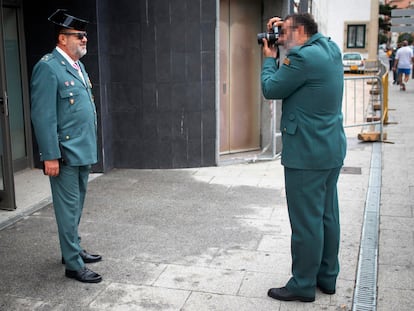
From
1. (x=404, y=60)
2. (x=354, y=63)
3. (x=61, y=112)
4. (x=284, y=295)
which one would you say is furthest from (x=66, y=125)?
(x=354, y=63)

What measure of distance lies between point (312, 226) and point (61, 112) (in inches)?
77.5

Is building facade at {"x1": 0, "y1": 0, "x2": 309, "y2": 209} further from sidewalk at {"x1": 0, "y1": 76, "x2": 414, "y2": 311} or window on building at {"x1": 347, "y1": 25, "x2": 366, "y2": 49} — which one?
window on building at {"x1": 347, "y1": 25, "x2": 366, "y2": 49}

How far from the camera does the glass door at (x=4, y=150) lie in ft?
18.8

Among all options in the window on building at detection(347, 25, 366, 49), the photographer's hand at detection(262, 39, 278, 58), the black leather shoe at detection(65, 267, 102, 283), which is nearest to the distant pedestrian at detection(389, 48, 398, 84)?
the window on building at detection(347, 25, 366, 49)

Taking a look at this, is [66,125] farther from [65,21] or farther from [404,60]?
[404,60]

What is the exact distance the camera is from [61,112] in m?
4.14

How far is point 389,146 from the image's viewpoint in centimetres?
995

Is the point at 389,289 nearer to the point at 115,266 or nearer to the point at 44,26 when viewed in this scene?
the point at 115,266

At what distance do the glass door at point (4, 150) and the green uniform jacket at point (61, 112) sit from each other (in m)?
1.80

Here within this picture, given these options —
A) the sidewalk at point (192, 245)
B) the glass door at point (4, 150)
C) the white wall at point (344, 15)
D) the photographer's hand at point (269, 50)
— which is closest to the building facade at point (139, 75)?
the sidewalk at point (192, 245)

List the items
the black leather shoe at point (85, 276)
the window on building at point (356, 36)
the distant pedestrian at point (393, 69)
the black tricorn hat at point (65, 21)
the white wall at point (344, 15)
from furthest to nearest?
the window on building at point (356, 36) < the white wall at point (344, 15) < the distant pedestrian at point (393, 69) < the black leather shoe at point (85, 276) < the black tricorn hat at point (65, 21)

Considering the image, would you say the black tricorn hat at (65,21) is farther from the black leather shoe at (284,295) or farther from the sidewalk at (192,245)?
the black leather shoe at (284,295)

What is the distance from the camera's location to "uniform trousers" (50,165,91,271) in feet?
13.8

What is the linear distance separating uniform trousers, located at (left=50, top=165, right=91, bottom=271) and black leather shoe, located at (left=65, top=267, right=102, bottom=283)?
0.11 ft
